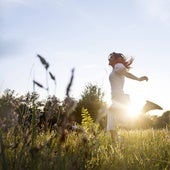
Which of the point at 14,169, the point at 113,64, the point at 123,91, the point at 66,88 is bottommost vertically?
the point at 14,169

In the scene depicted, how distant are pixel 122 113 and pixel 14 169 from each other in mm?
5263

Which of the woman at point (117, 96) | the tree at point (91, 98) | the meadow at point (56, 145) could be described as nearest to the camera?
the meadow at point (56, 145)

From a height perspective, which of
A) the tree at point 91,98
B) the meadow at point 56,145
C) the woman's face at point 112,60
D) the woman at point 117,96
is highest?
the tree at point 91,98

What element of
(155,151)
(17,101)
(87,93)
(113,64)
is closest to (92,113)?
(87,93)

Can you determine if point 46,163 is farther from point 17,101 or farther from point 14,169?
point 17,101

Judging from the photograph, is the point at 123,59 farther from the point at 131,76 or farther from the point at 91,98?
the point at 91,98

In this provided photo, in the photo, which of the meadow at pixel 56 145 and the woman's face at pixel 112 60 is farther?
the woman's face at pixel 112 60

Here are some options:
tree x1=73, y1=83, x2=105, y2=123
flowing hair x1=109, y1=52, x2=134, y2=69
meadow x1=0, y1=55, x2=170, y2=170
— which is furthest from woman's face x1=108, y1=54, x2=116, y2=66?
tree x1=73, y1=83, x2=105, y2=123

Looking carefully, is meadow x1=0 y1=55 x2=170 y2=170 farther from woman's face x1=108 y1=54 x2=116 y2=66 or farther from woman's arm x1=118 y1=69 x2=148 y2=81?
woman's face x1=108 y1=54 x2=116 y2=66

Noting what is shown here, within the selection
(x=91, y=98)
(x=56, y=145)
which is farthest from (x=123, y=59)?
(x=91, y=98)

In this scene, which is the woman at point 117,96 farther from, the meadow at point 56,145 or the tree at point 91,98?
the tree at point 91,98

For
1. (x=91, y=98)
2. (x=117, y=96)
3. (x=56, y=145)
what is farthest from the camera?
(x=91, y=98)

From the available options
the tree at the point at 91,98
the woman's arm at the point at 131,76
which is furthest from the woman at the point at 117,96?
the tree at the point at 91,98

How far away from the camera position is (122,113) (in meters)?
7.60
